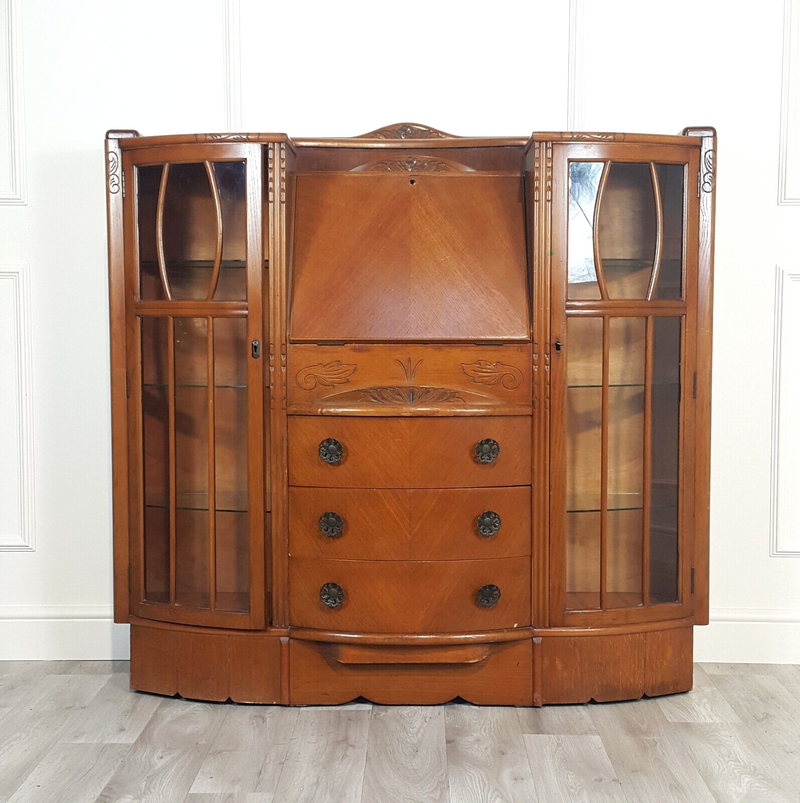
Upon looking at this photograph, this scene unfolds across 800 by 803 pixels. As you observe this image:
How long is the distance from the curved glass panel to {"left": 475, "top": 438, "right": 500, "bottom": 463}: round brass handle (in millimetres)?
527

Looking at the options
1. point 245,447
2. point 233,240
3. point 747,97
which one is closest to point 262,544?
point 245,447

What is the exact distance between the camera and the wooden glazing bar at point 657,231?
239 cm

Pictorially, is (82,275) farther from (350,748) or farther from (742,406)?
(742,406)

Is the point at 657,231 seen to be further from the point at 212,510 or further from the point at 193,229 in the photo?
the point at 212,510

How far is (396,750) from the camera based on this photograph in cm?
218

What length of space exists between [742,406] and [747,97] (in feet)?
3.22

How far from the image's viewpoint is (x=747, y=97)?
2777 millimetres

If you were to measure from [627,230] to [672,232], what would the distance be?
0.13 m

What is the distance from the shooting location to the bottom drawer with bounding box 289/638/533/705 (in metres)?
2.43

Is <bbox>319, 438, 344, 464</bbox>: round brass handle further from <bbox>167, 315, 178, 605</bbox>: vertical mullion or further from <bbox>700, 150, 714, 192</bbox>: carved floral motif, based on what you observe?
<bbox>700, 150, 714, 192</bbox>: carved floral motif

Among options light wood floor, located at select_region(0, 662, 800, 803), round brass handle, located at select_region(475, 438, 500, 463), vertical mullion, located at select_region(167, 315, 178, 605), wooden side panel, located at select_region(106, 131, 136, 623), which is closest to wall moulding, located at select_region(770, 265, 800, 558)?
light wood floor, located at select_region(0, 662, 800, 803)

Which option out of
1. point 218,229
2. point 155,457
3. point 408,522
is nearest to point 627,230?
point 408,522

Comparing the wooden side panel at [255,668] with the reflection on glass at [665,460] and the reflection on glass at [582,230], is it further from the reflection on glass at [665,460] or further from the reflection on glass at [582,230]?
the reflection on glass at [582,230]

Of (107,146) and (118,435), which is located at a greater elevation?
(107,146)
